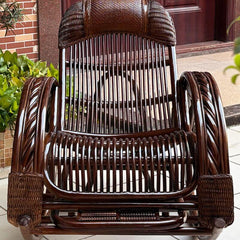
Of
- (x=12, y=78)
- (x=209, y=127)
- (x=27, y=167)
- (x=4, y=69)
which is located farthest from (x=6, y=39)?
(x=209, y=127)

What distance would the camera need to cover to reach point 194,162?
2211mm

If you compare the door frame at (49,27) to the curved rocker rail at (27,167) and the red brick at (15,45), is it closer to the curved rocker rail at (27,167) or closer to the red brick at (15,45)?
the red brick at (15,45)

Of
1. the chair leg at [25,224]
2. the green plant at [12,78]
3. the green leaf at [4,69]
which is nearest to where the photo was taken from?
the chair leg at [25,224]

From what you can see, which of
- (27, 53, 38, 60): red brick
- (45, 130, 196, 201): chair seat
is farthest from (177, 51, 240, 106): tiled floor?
(45, 130, 196, 201): chair seat

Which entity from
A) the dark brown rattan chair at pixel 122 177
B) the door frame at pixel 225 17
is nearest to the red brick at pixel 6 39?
the dark brown rattan chair at pixel 122 177

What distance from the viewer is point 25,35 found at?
15.1ft

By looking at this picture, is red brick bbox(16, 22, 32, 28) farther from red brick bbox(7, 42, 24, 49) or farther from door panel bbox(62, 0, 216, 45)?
door panel bbox(62, 0, 216, 45)

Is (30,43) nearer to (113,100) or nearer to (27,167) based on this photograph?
(113,100)

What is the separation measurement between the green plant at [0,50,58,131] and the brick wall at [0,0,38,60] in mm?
810

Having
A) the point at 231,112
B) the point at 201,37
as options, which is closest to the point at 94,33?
the point at 231,112

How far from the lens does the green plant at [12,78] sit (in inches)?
125

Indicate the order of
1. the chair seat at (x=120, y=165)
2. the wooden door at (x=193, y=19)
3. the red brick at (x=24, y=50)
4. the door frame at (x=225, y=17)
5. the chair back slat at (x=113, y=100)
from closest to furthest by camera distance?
the chair seat at (x=120, y=165)
the chair back slat at (x=113, y=100)
the red brick at (x=24, y=50)
the wooden door at (x=193, y=19)
the door frame at (x=225, y=17)

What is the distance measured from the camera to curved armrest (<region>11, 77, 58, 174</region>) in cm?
213

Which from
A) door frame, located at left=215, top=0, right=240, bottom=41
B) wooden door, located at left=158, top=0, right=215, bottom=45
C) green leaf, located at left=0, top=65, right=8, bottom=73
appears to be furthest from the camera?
door frame, located at left=215, top=0, right=240, bottom=41
